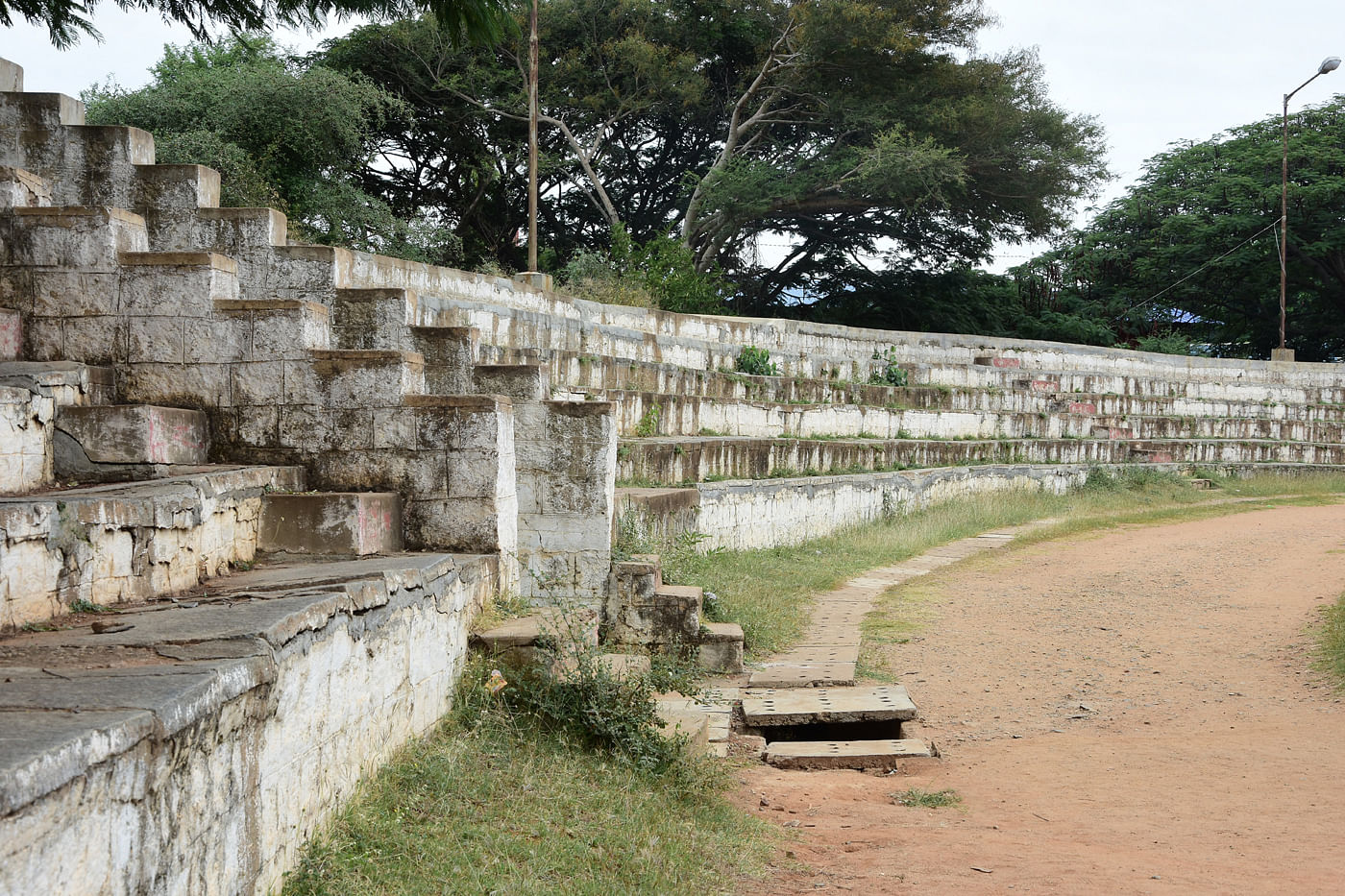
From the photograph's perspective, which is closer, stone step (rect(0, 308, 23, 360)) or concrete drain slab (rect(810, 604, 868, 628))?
stone step (rect(0, 308, 23, 360))

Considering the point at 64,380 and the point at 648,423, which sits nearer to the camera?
the point at 64,380

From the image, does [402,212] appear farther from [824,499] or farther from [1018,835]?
[1018,835]

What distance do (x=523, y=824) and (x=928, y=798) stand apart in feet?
7.17

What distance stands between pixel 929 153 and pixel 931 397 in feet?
23.6

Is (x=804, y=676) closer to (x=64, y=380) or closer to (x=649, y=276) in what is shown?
(x=64, y=380)

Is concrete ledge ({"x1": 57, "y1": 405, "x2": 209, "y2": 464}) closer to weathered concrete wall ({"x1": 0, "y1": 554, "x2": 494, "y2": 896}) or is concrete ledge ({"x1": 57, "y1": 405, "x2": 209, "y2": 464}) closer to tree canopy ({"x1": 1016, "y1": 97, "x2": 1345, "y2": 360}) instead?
weathered concrete wall ({"x1": 0, "y1": 554, "x2": 494, "y2": 896})

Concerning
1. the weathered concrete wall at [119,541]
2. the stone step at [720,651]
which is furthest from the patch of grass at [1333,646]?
the weathered concrete wall at [119,541]

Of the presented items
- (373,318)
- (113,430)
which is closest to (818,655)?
(373,318)

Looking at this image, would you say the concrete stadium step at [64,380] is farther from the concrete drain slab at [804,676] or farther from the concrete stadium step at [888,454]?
the concrete stadium step at [888,454]

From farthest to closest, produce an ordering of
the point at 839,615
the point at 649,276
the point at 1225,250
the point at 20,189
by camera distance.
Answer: the point at 1225,250 < the point at 649,276 < the point at 839,615 < the point at 20,189

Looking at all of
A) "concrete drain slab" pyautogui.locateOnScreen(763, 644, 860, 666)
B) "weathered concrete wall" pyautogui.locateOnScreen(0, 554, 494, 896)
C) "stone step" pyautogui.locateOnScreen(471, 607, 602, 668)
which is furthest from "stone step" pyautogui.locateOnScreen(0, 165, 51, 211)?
"concrete drain slab" pyautogui.locateOnScreen(763, 644, 860, 666)

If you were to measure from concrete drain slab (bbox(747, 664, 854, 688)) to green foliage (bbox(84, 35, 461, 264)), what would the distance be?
11.8m

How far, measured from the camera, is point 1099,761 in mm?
6023

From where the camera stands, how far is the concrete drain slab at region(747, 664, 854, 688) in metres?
7.02
